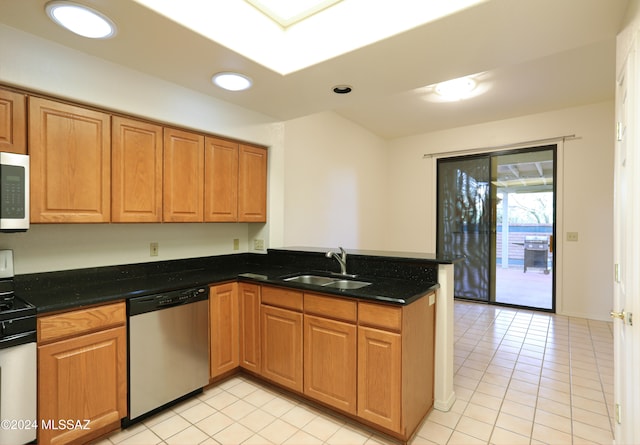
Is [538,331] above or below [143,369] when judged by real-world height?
below

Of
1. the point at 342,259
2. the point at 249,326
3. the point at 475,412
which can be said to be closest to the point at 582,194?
the point at 475,412

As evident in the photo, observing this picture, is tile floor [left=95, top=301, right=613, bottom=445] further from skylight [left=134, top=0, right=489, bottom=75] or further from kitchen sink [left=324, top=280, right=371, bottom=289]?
skylight [left=134, top=0, right=489, bottom=75]

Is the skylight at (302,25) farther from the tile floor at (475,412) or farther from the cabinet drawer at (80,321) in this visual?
the tile floor at (475,412)

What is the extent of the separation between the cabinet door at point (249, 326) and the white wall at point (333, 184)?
112cm

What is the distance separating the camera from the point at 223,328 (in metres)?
2.54

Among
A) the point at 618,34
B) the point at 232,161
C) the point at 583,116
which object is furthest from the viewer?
the point at 583,116

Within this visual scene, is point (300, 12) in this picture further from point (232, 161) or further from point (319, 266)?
point (319, 266)

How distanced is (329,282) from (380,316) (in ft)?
2.90

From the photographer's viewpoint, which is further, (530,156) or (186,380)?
(530,156)

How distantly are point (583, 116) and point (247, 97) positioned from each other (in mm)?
4357

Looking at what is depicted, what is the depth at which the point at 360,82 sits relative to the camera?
245 centimetres

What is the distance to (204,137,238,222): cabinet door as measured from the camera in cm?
278

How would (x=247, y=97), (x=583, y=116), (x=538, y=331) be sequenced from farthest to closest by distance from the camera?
(x=583, y=116), (x=538, y=331), (x=247, y=97)

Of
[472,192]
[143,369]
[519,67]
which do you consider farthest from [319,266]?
[472,192]
